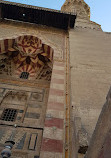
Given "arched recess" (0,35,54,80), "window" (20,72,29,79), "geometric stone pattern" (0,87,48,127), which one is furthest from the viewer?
"window" (20,72,29,79)

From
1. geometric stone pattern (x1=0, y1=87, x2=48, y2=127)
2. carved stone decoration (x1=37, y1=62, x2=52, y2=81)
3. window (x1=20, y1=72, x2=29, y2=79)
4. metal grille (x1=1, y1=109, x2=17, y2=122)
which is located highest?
carved stone decoration (x1=37, y1=62, x2=52, y2=81)

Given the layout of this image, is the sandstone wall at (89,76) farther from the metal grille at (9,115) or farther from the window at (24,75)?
the window at (24,75)

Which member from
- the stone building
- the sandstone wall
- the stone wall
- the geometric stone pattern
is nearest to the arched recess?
the stone building

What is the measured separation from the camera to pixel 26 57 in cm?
730

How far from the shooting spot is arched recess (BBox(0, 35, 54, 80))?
6709 millimetres

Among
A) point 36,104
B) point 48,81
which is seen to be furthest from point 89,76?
point 48,81

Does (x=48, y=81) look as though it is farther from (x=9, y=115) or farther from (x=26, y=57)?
(x=9, y=115)

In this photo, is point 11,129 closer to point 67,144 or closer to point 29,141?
point 29,141

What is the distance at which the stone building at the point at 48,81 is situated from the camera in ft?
9.19

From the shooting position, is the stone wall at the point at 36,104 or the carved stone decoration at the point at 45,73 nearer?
the stone wall at the point at 36,104

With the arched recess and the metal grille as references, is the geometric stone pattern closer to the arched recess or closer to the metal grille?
the metal grille

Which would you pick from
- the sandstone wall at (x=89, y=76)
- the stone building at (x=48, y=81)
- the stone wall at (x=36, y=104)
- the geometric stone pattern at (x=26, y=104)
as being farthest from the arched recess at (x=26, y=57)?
the sandstone wall at (x=89, y=76)

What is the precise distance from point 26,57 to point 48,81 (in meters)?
1.85

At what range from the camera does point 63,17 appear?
7816 millimetres
